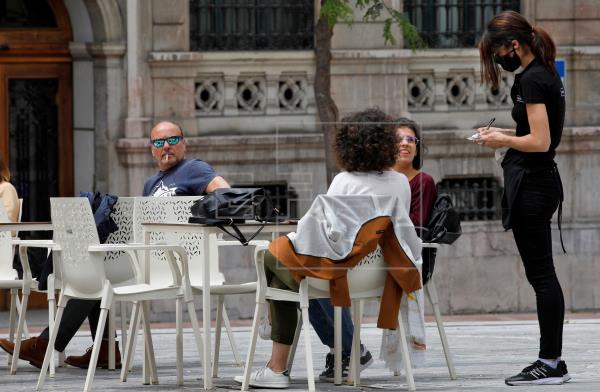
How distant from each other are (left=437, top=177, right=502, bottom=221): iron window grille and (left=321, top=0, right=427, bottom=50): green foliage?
Result: 1571 millimetres

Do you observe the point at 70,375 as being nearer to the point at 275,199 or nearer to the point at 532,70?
the point at 532,70

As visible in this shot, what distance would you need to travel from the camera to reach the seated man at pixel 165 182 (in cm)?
1148

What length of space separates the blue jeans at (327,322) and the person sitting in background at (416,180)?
0.52 meters

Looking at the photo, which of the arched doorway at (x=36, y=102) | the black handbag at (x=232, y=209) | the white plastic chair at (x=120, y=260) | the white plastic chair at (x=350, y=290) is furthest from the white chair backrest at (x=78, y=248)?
the arched doorway at (x=36, y=102)

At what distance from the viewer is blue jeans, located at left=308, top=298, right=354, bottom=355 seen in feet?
35.2

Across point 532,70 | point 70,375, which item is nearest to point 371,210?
point 532,70

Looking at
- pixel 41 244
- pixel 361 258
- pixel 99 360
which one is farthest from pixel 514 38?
pixel 99 360

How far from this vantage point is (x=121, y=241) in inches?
446

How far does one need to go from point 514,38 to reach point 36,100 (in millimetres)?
7860

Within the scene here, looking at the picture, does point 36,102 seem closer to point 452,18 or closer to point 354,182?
point 452,18

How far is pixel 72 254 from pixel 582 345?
14.6 ft

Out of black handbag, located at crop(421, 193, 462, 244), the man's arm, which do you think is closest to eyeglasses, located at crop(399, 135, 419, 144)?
black handbag, located at crop(421, 193, 462, 244)

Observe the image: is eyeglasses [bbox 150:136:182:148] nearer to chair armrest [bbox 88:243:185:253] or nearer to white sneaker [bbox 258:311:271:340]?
white sneaker [bbox 258:311:271:340]

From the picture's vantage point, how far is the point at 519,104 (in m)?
10.3
